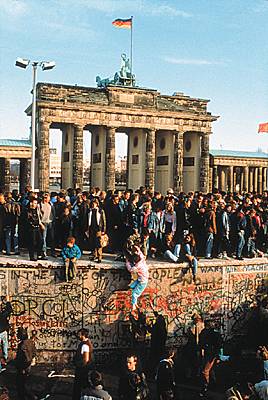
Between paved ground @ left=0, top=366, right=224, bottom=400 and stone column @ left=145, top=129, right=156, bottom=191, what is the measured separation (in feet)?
113

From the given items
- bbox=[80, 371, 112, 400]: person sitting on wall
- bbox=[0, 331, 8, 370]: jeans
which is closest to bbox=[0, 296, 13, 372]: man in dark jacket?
bbox=[0, 331, 8, 370]: jeans

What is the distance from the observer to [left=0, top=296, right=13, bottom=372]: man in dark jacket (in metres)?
12.3

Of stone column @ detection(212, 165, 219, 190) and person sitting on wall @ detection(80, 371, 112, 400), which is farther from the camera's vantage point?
stone column @ detection(212, 165, 219, 190)

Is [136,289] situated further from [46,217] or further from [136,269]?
[46,217]

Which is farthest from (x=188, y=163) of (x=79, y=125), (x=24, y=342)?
(x=24, y=342)

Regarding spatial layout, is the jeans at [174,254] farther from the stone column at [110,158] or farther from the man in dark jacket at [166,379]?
the stone column at [110,158]

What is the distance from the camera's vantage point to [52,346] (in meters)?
13.6

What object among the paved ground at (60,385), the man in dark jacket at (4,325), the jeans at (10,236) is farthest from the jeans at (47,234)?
the paved ground at (60,385)

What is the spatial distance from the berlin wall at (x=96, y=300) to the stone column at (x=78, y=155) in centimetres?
2989

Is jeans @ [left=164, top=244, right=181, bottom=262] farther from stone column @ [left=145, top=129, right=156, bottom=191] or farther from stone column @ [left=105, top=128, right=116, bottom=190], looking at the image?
stone column @ [left=145, top=129, right=156, bottom=191]

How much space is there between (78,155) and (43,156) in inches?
130

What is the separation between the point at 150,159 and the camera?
46.5m

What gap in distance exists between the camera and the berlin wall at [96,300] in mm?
13477

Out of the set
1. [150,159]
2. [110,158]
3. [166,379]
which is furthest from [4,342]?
[150,159]
